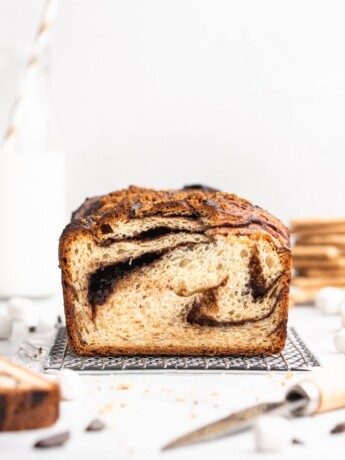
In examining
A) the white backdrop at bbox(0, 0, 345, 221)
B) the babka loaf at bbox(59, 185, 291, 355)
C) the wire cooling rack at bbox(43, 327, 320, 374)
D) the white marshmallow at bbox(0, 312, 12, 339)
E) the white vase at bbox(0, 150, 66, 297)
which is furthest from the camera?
the white backdrop at bbox(0, 0, 345, 221)

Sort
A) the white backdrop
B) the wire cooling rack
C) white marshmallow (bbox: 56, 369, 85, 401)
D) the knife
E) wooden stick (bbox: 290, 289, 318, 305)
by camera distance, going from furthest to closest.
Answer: the white backdrop
wooden stick (bbox: 290, 289, 318, 305)
the wire cooling rack
white marshmallow (bbox: 56, 369, 85, 401)
the knife

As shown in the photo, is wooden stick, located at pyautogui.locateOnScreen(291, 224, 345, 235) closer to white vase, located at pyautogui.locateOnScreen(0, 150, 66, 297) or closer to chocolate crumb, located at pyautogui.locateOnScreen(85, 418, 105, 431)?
white vase, located at pyautogui.locateOnScreen(0, 150, 66, 297)

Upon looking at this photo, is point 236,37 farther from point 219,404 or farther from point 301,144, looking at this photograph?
point 219,404

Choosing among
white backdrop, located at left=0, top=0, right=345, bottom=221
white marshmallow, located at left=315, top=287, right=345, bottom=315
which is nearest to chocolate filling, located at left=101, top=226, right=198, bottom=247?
white marshmallow, located at left=315, top=287, right=345, bottom=315

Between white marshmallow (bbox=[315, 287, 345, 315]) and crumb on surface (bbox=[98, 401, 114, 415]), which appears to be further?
white marshmallow (bbox=[315, 287, 345, 315])

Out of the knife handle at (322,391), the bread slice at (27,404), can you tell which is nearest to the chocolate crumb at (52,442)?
the bread slice at (27,404)

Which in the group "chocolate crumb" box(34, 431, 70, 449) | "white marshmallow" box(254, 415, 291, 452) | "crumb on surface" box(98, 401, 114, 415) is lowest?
"crumb on surface" box(98, 401, 114, 415)

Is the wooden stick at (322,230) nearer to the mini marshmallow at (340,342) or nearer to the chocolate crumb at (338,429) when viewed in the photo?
the mini marshmallow at (340,342)

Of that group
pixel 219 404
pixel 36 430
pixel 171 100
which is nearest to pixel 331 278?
pixel 171 100
